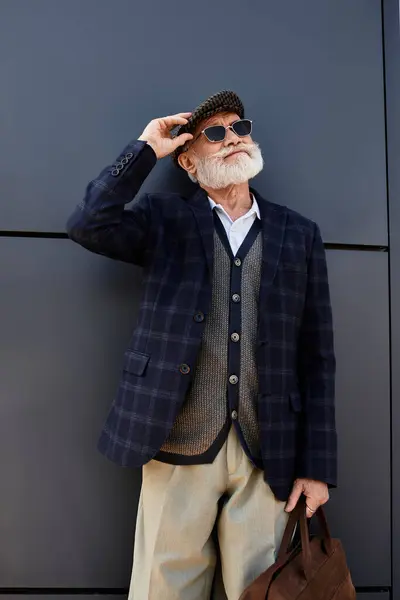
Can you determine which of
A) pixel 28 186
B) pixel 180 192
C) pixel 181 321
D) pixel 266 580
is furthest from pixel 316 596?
pixel 28 186

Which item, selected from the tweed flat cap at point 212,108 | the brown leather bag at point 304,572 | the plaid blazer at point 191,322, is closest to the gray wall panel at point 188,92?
the tweed flat cap at point 212,108

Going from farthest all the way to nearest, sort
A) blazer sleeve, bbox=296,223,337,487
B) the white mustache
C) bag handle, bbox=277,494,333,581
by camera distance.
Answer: the white mustache < blazer sleeve, bbox=296,223,337,487 < bag handle, bbox=277,494,333,581

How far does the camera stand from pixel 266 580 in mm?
1529

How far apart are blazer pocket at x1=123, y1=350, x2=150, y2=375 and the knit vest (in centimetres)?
17

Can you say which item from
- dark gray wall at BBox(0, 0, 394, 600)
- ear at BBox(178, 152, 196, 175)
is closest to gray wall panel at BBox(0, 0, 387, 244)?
dark gray wall at BBox(0, 0, 394, 600)

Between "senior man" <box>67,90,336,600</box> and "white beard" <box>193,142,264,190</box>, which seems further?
"white beard" <box>193,142,264,190</box>

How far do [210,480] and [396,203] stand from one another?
140cm

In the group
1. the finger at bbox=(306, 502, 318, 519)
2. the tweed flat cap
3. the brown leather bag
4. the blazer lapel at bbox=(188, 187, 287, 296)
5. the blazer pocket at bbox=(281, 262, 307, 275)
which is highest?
the tweed flat cap

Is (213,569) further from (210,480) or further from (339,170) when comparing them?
(339,170)

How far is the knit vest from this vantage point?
5.42ft

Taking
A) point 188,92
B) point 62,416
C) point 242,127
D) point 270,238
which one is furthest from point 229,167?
point 62,416

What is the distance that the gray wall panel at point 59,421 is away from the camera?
6.55ft

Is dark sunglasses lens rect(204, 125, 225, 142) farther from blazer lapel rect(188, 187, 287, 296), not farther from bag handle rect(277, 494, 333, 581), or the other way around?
bag handle rect(277, 494, 333, 581)

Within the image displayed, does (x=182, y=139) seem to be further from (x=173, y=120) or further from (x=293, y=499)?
(x=293, y=499)
